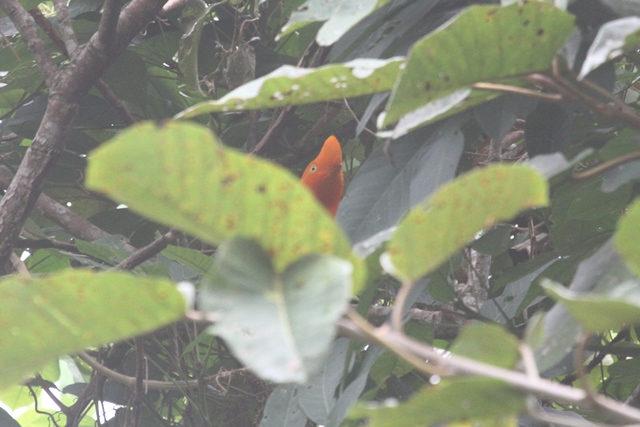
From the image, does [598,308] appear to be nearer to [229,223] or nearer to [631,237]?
[631,237]

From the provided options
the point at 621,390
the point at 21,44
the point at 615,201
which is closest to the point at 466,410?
the point at 615,201

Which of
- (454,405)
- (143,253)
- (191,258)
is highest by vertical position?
(454,405)

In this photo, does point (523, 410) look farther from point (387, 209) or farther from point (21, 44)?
point (21, 44)

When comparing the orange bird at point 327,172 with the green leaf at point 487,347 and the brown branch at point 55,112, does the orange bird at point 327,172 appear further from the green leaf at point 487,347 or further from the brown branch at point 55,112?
the green leaf at point 487,347

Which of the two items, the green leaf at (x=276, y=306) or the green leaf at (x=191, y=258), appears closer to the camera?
the green leaf at (x=276, y=306)

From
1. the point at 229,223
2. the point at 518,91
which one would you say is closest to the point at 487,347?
the point at 229,223

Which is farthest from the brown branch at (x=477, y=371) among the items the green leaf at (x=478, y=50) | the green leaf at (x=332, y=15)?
the green leaf at (x=332, y=15)
